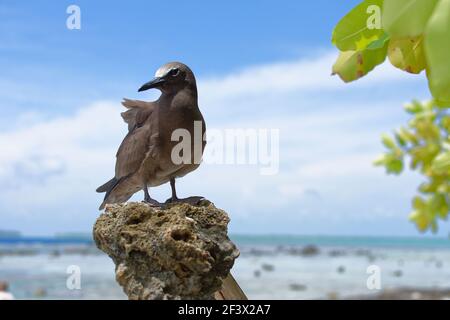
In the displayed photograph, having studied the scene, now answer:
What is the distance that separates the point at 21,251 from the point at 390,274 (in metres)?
13.3

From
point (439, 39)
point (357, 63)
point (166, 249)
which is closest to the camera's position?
point (439, 39)

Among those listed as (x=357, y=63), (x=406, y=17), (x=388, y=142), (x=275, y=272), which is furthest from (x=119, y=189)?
(x=275, y=272)

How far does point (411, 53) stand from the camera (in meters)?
1.17

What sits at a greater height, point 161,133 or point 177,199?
point 161,133

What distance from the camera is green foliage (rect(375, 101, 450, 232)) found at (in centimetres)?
431

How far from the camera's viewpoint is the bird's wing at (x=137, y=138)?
2.18 meters

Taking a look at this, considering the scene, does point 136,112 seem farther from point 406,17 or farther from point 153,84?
point 406,17

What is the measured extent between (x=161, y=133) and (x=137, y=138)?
131mm

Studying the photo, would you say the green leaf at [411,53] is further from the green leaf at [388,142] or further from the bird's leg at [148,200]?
the green leaf at [388,142]

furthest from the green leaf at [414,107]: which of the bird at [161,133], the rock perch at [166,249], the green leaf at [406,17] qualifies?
the green leaf at [406,17]

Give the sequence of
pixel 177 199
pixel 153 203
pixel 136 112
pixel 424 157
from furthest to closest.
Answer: pixel 424 157
pixel 136 112
pixel 177 199
pixel 153 203

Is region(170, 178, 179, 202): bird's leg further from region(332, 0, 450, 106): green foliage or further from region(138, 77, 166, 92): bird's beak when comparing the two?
region(332, 0, 450, 106): green foliage
